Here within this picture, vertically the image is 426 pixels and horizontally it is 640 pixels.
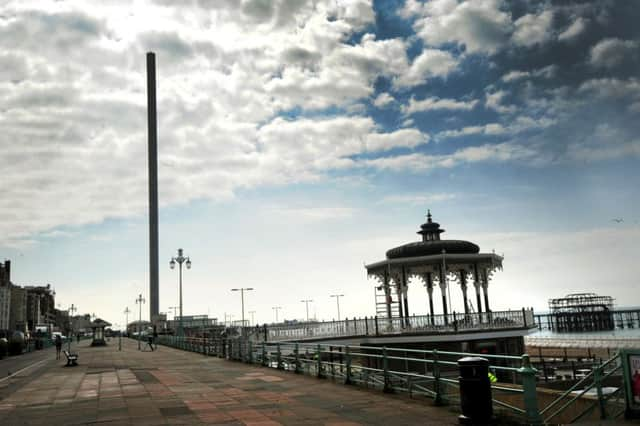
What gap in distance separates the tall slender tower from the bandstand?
5184cm

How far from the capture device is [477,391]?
9805mm

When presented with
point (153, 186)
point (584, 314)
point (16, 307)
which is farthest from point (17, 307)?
point (584, 314)

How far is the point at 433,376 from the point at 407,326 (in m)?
19.6

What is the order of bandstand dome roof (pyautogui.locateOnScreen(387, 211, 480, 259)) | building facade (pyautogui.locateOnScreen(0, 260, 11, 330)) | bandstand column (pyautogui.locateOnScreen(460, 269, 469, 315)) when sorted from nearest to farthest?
bandstand dome roof (pyautogui.locateOnScreen(387, 211, 480, 259)) → bandstand column (pyautogui.locateOnScreen(460, 269, 469, 315)) → building facade (pyautogui.locateOnScreen(0, 260, 11, 330))

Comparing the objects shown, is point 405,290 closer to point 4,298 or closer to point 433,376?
point 433,376

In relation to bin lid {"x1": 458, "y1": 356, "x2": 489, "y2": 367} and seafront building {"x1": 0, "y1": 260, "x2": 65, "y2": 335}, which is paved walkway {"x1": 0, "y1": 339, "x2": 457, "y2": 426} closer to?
bin lid {"x1": 458, "y1": 356, "x2": 489, "y2": 367}

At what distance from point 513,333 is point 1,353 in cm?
3962

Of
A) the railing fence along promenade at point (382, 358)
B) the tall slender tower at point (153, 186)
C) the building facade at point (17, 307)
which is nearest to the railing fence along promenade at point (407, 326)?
the railing fence along promenade at point (382, 358)

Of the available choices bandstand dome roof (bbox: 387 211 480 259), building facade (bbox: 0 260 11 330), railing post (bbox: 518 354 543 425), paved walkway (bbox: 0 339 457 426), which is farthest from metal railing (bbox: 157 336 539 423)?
building facade (bbox: 0 260 11 330)

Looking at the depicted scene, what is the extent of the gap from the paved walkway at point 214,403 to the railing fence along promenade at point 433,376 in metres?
0.56

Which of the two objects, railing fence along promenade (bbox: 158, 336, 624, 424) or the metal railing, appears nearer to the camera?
railing fence along promenade (bbox: 158, 336, 624, 424)

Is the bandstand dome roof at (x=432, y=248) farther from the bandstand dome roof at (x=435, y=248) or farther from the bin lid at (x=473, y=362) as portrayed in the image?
the bin lid at (x=473, y=362)

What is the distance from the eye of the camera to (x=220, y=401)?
14180mm

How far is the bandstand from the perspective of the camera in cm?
3428
